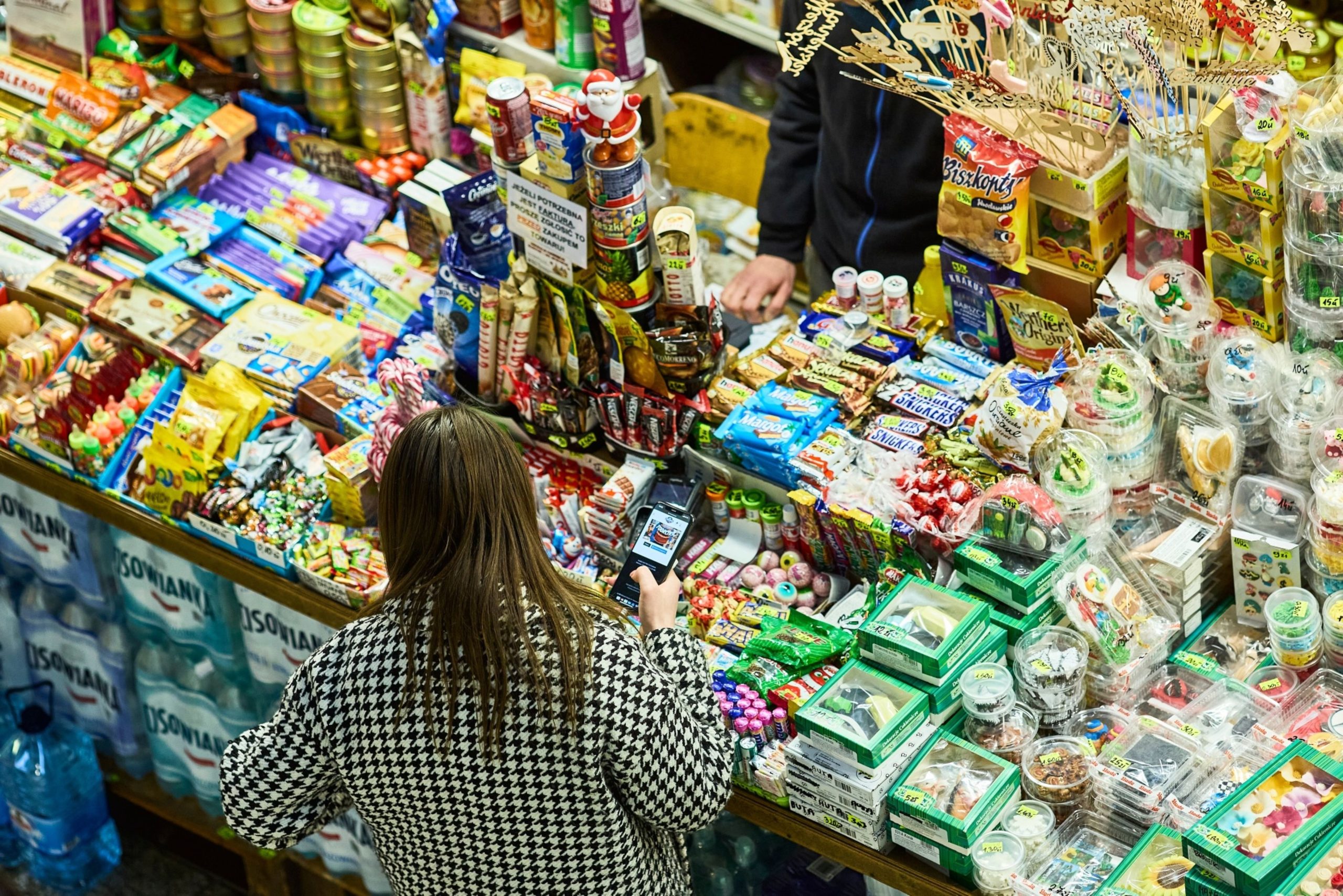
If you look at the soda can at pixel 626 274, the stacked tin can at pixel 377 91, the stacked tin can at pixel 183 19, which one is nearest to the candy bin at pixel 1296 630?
the soda can at pixel 626 274

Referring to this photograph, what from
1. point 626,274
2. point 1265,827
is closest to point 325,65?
point 626,274

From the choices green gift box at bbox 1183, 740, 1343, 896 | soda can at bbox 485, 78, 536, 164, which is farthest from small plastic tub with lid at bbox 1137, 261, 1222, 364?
soda can at bbox 485, 78, 536, 164

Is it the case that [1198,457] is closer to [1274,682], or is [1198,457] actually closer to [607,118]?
[1274,682]

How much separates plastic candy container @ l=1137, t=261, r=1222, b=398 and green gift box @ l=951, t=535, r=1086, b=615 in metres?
0.40

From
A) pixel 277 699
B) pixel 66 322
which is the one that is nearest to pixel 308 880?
pixel 277 699

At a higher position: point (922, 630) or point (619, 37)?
point (619, 37)

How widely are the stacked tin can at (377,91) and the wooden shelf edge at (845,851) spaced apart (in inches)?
98.9

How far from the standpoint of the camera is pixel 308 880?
4129 mm

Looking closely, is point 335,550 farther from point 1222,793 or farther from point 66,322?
point 1222,793

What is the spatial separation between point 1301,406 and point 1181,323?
27cm

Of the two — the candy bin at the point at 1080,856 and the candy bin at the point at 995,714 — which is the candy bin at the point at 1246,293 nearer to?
the candy bin at the point at 995,714

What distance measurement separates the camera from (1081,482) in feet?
9.39

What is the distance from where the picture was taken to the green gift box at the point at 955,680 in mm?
2705

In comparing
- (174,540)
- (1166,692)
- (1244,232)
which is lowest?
(174,540)
